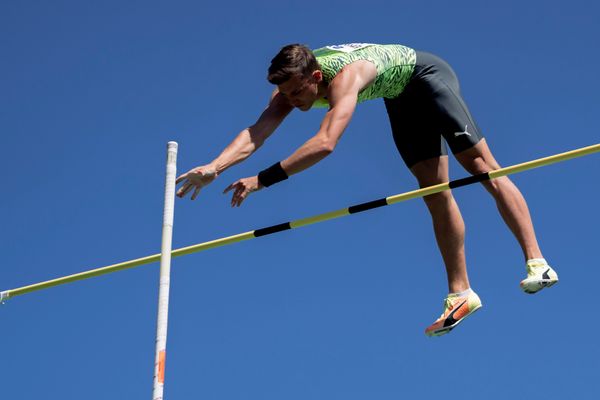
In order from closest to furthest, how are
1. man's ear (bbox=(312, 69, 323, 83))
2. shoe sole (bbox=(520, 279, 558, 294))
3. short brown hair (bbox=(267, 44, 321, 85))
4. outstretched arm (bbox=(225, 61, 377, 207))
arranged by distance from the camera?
outstretched arm (bbox=(225, 61, 377, 207)) → shoe sole (bbox=(520, 279, 558, 294)) → short brown hair (bbox=(267, 44, 321, 85)) → man's ear (bbox=(312, 69, 323, 83))

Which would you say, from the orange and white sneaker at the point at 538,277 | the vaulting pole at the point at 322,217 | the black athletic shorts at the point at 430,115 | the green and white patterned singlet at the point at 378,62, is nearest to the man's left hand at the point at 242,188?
the vaulting pole at the point at 322,217

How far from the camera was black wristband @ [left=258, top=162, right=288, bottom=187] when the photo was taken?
764 centimetres

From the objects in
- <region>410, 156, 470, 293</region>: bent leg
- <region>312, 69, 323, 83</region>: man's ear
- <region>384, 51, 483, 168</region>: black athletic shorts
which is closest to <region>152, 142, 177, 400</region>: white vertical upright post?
<region>312, 69, 323, 83</region>: man's ear

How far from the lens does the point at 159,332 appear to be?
7.53 metres

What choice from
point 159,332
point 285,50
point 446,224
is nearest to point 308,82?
point 285,50

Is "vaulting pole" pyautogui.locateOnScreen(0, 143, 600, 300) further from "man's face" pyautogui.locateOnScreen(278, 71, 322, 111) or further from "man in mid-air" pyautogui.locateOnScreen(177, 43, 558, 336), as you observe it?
"man's face" pyautogui.locateOnScreen(278, 71, 322, 111)

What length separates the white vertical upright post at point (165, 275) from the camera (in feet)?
24.4

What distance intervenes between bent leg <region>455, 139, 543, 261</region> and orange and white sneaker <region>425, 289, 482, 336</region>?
24.1 inches

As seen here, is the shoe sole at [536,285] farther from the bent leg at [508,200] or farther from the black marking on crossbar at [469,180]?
the black marking on crossbar at [469,180]

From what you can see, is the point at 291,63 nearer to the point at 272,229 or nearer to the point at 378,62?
the point at 378,62

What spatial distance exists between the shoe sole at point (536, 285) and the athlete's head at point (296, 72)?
6.40ft

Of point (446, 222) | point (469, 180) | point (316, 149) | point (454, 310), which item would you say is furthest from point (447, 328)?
point (316, 149)

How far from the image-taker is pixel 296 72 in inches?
315

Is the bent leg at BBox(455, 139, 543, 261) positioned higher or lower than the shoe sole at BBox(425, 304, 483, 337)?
higher
